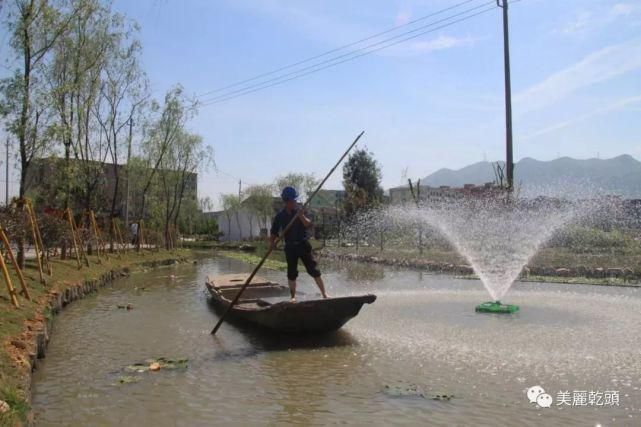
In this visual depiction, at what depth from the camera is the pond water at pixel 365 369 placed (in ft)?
19.0

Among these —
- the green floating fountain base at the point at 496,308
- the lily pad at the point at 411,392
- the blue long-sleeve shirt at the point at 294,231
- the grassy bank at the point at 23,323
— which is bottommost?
the lily pad at the point at 411,392

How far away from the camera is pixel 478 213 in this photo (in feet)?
66.6

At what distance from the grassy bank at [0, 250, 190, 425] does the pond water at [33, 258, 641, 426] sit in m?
0.48

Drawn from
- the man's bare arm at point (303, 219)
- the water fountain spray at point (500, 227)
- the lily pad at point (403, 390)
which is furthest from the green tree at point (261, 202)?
the lily pad at point (403, 390)

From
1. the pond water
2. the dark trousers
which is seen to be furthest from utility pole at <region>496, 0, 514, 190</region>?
the dark trousers

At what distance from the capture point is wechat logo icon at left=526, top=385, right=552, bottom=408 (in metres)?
5.92

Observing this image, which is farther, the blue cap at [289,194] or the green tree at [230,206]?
the green tree at [230,206]

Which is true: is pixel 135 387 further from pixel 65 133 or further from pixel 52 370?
pixel 65 133

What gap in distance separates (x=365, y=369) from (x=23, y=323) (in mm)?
5208

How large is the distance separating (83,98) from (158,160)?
1107 cm

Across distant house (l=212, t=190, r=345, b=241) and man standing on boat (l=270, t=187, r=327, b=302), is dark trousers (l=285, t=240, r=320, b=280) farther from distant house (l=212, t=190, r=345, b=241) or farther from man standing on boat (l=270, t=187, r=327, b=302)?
distant house (l=212, t=190, r=345, b=241)

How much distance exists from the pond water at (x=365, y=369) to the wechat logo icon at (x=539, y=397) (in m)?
0.09

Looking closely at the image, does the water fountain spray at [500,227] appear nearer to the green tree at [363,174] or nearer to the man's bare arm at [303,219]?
the man's bare arm at [303,219]

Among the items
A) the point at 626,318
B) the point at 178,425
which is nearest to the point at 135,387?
the point at 178,425
